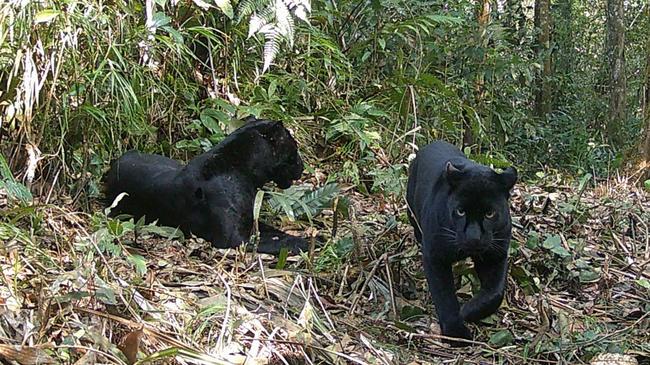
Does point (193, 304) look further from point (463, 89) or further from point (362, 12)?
point (463, 89)

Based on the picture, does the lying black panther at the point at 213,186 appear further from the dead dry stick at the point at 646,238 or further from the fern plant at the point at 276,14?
the dead dry stick at the point at 646,238

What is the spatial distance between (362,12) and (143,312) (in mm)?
4949

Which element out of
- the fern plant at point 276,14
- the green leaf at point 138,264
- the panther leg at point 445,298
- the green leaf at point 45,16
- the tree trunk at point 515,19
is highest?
the fern plant at point 276,14

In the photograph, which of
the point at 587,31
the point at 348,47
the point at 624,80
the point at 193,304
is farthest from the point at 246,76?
the point at 587,31

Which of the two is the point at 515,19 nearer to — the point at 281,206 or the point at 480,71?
the point at 480,71

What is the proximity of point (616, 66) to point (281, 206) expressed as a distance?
8.39 meters

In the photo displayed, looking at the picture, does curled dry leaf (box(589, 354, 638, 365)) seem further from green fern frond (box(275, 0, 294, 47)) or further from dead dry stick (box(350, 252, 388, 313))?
green fern frond (box(275, 0, 294, 47))

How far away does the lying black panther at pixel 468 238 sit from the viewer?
349cm

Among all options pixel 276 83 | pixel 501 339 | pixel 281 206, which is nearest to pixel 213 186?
pixel 281 206

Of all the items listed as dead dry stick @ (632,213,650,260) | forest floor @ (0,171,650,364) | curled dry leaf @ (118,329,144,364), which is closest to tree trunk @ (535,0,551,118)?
dead dry stick @ (632,213,650,260)

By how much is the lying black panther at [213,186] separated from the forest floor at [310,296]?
0.20m

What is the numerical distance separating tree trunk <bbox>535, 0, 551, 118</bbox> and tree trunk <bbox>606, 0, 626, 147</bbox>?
0.89m

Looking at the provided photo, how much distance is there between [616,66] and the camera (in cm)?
1177

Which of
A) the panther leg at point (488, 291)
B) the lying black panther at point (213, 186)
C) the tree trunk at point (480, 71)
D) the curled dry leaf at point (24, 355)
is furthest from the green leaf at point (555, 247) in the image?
the tree trunk at point (480, 71)
